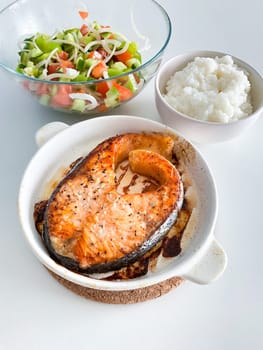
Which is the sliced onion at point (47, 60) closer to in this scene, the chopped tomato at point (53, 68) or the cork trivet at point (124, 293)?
the chopped tomato at point (53, 68)

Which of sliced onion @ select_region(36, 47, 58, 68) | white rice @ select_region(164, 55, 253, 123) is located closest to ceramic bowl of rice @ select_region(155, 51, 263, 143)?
white rice @ select_region(164, 55, 253, 123)

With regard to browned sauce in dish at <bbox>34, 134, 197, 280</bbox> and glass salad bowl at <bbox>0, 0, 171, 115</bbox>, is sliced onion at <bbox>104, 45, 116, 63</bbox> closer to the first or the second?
glass salad bowl at <bbox>0, 0, 171, 115</bbox>

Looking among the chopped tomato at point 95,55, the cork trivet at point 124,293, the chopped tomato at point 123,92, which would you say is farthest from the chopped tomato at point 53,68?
the cork trivet at point 124,293

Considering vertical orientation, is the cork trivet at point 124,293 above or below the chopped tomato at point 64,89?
below

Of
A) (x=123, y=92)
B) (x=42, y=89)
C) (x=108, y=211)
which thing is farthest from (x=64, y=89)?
(x=108, y=211)

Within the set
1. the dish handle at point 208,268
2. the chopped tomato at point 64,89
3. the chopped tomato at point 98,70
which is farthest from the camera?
the chopped tomato at point 98,70

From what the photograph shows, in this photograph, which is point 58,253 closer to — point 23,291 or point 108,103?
point 23,291

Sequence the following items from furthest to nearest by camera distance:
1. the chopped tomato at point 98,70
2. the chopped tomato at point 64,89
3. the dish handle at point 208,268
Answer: the chopped tomato at point 98,70 → the chopped tomato at point 64,89 → the dish handle at point 208,268
